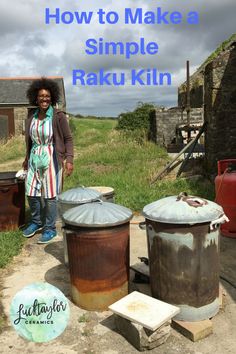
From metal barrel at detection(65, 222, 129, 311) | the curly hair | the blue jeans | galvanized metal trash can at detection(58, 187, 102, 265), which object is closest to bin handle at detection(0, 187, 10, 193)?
the blue jeans

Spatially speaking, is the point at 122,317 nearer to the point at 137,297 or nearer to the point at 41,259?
the point at 137,297

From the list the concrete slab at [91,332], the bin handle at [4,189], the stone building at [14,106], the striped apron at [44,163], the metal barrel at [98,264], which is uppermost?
the stone building at [14,106]

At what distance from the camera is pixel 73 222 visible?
3602 millimetres

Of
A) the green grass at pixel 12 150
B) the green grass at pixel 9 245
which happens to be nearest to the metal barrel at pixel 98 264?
the green grass at pixel 9 245

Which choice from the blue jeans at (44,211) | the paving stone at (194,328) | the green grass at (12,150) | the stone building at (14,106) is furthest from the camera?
the stone building at (14,106)

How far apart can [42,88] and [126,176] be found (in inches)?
211

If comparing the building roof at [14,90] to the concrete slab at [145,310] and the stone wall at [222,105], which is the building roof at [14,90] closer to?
the stone wall at [222,105]

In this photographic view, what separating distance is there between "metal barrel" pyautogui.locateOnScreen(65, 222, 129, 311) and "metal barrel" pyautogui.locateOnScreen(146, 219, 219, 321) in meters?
0.34

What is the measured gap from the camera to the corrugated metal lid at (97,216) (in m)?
3.55

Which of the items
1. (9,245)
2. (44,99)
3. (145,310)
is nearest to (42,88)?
(44,99)

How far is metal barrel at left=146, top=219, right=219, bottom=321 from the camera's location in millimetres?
3342

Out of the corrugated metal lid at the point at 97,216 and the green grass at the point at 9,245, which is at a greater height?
the corrugated metal lid at the point at 97,216

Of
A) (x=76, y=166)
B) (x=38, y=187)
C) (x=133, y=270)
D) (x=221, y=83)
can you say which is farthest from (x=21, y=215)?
(x=76, y=166)

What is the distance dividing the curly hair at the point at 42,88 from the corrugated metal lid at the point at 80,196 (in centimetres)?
152
